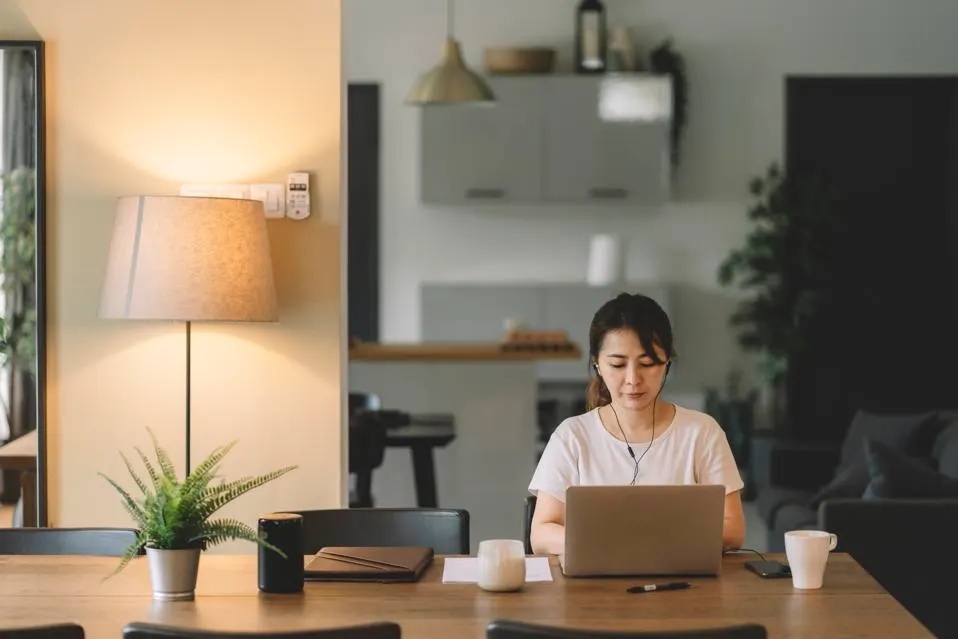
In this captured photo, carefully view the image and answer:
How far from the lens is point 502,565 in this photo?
247 cm

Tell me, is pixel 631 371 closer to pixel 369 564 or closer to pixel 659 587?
pixel 659 587

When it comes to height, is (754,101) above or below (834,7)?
below

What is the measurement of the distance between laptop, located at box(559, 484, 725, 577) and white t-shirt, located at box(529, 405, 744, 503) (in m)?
0.51

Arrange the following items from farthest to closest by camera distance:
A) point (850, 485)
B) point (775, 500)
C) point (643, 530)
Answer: point (775, 500)
point (850, 485)
point (643, 530)

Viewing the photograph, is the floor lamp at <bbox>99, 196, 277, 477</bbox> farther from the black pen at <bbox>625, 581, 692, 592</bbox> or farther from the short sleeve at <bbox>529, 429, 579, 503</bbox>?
the black pen at <bbox>625, 581, 692, 592</bbox>

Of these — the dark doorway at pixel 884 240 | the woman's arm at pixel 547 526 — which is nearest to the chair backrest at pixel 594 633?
the woman's arm at pixel 547 526

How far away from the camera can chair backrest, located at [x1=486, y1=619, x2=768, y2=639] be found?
1.90 m

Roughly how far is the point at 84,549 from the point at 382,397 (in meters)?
2.70

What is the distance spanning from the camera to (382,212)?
790 cm

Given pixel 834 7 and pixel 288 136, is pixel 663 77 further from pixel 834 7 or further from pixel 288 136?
pixel 288 136

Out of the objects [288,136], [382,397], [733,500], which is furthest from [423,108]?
[733,500]

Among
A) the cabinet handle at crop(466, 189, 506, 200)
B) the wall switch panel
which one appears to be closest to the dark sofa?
the wall switch panel

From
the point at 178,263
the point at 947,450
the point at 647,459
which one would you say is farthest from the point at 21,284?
the point at 947,450

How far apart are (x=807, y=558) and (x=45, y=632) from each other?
1355mm
